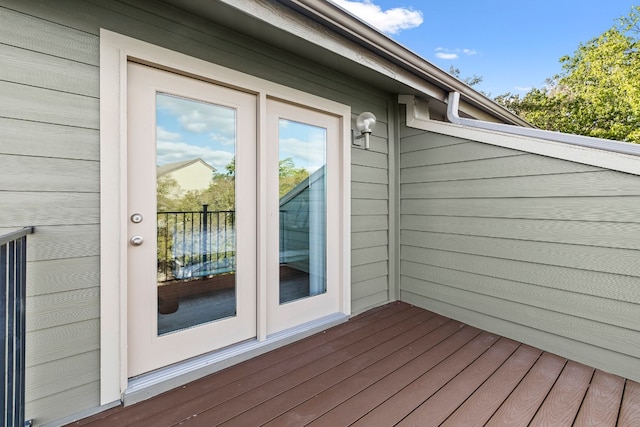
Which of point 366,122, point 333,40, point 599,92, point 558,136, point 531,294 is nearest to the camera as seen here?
point 333,40

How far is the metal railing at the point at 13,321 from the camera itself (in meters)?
1.12

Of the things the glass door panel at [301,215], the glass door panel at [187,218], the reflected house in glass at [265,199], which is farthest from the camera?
the glass door panel at [301,215]

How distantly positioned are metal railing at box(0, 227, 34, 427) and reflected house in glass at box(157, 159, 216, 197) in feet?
2.28

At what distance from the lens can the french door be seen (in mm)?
1745

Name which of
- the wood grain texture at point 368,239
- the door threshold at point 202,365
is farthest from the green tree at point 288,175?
the door threshold at point 202,365

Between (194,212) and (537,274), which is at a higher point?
(194,212)

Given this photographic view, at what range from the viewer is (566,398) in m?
1.68

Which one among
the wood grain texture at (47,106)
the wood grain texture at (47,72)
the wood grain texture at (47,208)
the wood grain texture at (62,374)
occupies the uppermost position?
the wood grain texture at (47,72)

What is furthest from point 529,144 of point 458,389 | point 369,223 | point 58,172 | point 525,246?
point 58,172

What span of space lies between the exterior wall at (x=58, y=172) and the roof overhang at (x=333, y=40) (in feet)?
1.52

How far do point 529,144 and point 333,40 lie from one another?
1.65 meters

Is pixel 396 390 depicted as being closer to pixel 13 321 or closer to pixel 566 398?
pixel 566 398

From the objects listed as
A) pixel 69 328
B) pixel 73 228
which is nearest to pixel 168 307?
pixel 69 328

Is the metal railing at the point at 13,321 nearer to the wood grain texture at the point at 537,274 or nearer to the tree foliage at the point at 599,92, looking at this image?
the wood grain texture at the point at 537,274
